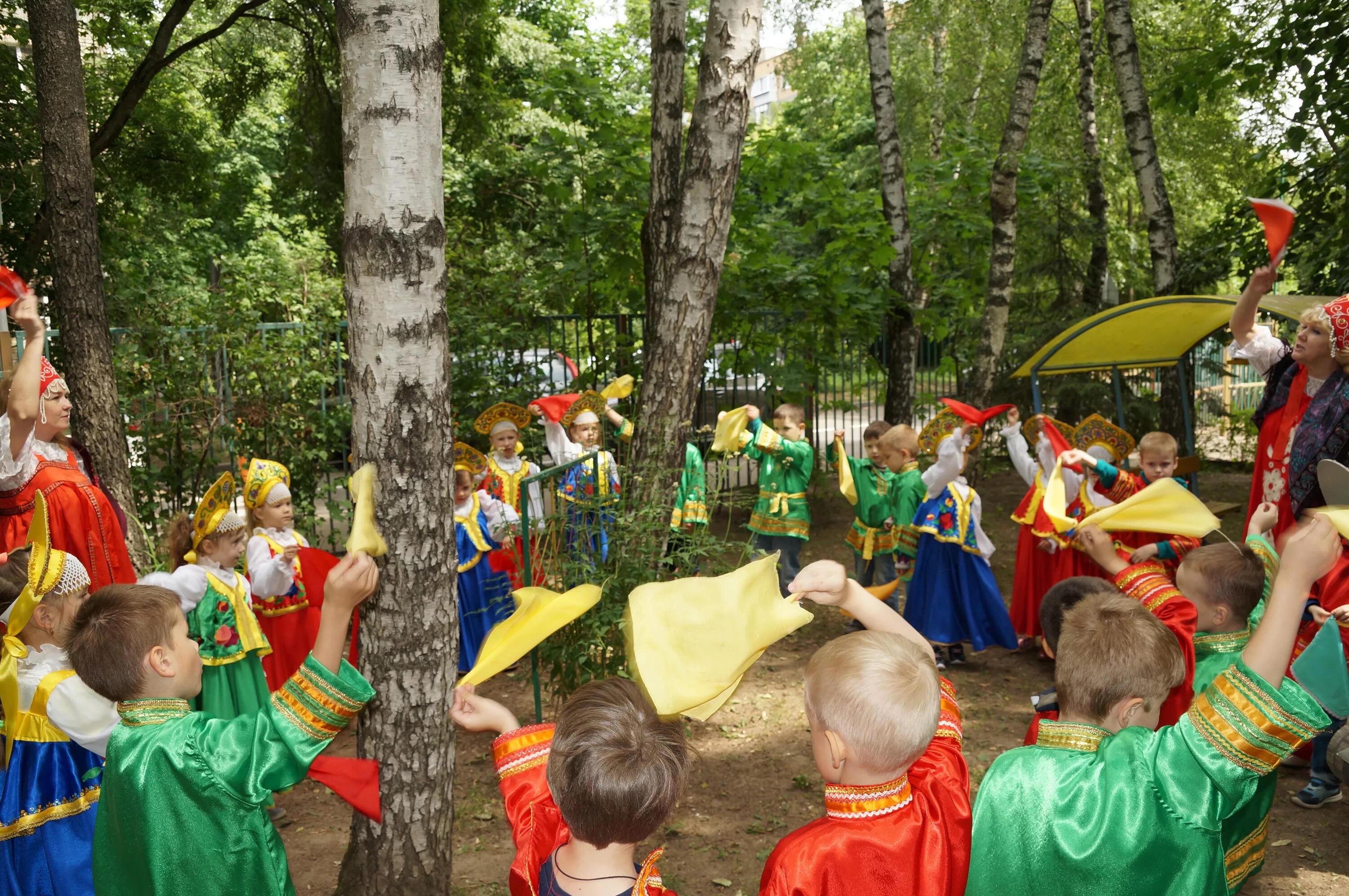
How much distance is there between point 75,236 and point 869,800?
19.5 feet

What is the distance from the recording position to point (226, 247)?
72.4ft

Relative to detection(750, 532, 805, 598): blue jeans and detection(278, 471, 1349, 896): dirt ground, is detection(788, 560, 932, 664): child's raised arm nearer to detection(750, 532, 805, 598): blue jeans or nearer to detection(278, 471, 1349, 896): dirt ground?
detection(278, 471, 1349, 896): dirt ground

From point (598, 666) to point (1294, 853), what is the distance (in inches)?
118

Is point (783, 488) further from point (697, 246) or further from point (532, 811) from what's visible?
point (532, 811)

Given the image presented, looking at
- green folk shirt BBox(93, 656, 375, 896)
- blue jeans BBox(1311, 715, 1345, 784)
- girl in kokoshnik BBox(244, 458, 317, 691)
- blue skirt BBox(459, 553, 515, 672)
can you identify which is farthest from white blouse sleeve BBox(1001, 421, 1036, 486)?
green folk shirt BBox(93, 656, 375, 896)

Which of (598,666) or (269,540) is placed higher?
(269,540)

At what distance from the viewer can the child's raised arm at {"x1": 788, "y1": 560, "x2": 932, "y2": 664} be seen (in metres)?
2.08

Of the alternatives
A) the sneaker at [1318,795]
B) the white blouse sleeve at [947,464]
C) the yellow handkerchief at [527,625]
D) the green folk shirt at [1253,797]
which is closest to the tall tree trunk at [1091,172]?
the white blouse sleeve at [947,464]

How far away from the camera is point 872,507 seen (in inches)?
281

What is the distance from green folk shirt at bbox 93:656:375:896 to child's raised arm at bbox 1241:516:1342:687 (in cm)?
183

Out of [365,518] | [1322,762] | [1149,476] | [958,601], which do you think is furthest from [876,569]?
[365,518]

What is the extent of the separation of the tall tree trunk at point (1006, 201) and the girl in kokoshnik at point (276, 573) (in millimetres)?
6508

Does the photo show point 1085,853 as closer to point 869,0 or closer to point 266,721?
point 266,721

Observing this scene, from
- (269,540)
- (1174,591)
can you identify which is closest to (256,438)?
(269,540)
